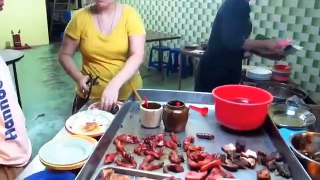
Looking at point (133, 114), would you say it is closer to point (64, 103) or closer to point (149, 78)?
point (64, 103)

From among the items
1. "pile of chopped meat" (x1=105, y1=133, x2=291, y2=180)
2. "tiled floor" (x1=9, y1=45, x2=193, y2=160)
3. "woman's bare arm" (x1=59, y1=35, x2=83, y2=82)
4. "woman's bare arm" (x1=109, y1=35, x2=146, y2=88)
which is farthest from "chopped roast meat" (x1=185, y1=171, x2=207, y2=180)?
"tiled floor" (x1=9, y1=45, x2=193, y2=160)

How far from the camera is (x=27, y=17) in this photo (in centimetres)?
702

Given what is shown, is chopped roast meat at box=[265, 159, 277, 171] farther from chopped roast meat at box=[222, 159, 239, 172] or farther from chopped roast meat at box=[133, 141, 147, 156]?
chopped roast meat at box=[133, 141, 147, 156]

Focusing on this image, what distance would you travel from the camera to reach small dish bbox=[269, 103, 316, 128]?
1.21 metres

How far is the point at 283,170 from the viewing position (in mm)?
935

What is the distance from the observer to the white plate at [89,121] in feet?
3.75

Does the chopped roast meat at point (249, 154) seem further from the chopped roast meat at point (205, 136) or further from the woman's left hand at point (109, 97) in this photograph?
the woman's left hand at point (109, 97)

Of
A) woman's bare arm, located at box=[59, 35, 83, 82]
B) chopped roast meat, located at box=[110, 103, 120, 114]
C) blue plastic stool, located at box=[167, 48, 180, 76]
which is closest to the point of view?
chopped roast meat, located at box=[110, 103, 120, 114]

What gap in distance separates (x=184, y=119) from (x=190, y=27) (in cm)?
370

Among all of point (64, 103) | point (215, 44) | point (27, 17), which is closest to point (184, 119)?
point (215, 44)

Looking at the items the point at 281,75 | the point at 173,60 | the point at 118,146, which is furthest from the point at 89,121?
the point at 173,60

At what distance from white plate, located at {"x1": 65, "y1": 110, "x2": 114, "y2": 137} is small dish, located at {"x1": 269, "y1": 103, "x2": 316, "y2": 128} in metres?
0.69

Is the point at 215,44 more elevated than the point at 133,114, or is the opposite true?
the point at 215,44

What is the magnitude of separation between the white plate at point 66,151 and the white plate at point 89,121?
0.30 ft
